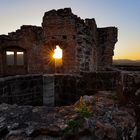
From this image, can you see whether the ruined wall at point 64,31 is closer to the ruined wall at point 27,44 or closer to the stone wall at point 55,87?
the ruined wall at point 27,44

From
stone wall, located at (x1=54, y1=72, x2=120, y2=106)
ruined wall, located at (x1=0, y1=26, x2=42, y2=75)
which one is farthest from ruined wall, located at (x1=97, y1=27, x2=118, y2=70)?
stone wall, located at (x1=54, y1=72, x2=120, y2=106)

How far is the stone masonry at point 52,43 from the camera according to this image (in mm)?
12195

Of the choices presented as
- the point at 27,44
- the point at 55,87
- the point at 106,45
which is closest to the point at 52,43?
the point at 27,44

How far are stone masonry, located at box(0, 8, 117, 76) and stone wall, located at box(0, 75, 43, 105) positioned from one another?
5.99 meters

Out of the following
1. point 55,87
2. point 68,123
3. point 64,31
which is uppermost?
point 64,31

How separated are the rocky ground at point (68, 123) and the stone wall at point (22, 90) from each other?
1644 millimetres

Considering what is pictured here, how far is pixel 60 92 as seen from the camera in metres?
6.52

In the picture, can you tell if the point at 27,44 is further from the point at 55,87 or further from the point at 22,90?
the point at 22,90

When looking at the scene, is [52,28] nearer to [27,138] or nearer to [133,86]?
[133,86]

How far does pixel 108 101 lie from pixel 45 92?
269cm

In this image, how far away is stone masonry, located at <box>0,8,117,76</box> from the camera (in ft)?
40.0

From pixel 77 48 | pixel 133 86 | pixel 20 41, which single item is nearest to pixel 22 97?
pixel 133 86

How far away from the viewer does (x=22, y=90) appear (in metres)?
5.81

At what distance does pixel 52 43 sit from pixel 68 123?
34.0 ft
